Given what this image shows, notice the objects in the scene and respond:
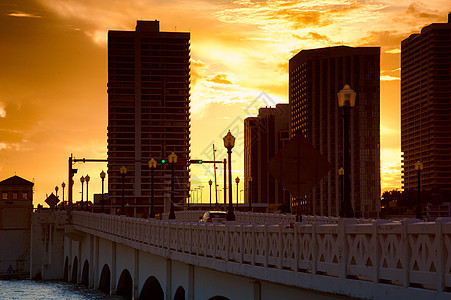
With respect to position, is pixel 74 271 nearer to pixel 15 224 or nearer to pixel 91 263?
pixel 91 263

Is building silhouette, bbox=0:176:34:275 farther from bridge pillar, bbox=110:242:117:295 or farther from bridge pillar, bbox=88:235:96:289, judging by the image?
bridge pillar, bbox=110:242:117:295

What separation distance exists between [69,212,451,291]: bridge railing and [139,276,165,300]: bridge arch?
1644 cm

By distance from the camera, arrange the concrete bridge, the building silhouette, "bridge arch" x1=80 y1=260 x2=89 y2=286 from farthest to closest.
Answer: the building silhouette → "bridge arch" x1=80 y1=260 x2=89 y2=286 → the concrete bridge

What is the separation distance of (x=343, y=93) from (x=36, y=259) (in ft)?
276

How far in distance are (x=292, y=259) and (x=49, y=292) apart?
61.7m

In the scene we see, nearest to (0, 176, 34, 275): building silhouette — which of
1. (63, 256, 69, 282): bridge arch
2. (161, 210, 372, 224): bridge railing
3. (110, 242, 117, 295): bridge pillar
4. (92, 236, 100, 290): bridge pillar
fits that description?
(63, 256, 69, 282): bridge arch

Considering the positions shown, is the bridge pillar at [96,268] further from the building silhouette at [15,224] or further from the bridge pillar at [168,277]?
the building silhouette at [15,224]

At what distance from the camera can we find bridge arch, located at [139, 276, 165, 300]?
1947 inches

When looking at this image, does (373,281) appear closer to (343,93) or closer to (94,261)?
(343,93)

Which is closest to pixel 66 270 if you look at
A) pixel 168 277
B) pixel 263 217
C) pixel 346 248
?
pixel 263 217

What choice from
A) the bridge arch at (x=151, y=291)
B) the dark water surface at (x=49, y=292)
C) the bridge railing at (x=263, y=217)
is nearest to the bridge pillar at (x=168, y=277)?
the bridge arch at (x=151, y=291)

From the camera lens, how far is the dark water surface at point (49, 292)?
7119cm

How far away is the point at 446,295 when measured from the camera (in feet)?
47.6

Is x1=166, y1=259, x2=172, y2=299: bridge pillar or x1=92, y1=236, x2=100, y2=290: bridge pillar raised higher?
x1=166, y1=259, x2=172, y2=299: bridge pillar
